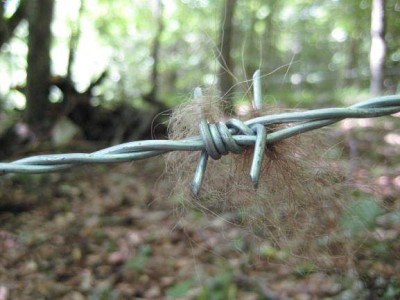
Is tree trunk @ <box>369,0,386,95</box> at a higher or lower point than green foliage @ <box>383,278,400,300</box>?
higher

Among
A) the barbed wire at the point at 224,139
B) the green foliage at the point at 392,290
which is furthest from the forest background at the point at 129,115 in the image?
the barbed wire at the point at 224,139

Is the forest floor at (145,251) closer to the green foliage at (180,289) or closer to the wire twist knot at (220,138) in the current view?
the green foliage at (180,289)

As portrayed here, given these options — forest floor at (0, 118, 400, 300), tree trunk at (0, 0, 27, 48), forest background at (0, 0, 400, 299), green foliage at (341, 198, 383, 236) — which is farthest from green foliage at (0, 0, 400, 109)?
green foliage at (341, 198, 383, 236)

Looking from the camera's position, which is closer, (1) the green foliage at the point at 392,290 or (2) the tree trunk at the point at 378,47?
(1) the green foliage at the point at 392,290

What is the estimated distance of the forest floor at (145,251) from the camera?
159 centimetres

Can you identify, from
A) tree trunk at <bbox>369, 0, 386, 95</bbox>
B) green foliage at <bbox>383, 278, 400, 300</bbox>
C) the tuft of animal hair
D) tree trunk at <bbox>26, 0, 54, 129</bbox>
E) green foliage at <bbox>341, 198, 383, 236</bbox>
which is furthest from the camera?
tree trunk at <bbox>369, 0, 386, 95</bbox>


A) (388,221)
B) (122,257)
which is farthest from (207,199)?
(122,257)

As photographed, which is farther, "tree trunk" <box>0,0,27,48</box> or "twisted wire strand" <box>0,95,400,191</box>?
"tree trunk" <box>0,0,27,48</box>

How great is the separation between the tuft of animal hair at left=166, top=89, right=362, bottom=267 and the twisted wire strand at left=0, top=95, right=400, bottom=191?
3.2 inches

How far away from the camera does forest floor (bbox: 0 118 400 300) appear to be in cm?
159

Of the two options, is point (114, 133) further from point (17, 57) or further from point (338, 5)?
point (338, 5)

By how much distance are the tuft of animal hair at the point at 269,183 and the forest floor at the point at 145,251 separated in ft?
0.38

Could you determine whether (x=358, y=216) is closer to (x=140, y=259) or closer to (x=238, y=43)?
(x=140, y=259)

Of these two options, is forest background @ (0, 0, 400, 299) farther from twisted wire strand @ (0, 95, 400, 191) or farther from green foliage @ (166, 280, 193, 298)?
twisted wire strand @ (0, 95, 400, 191)
